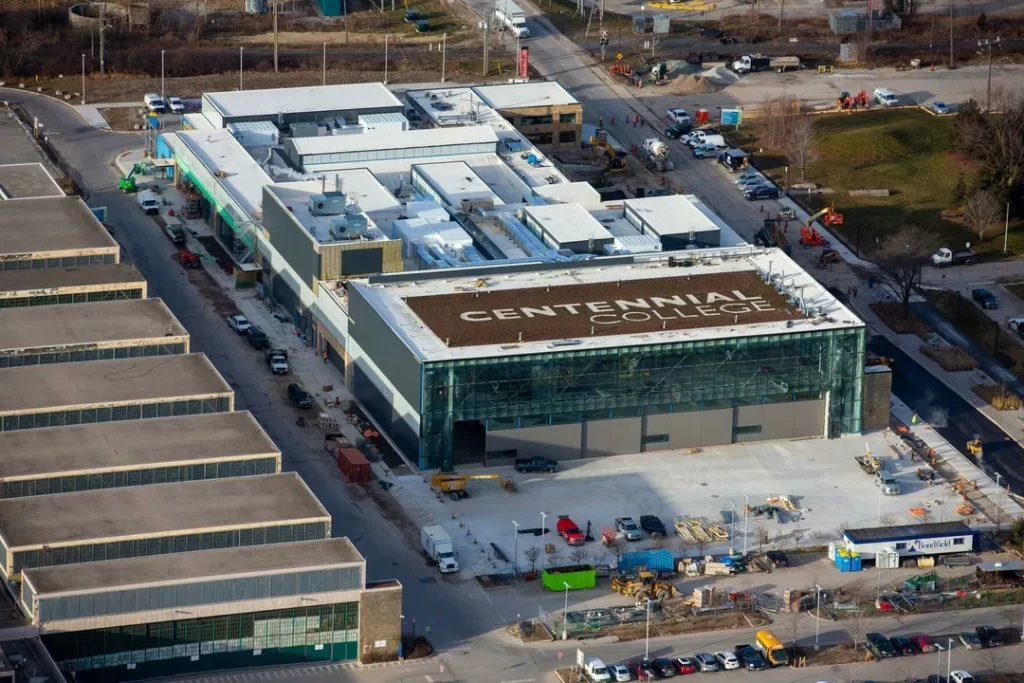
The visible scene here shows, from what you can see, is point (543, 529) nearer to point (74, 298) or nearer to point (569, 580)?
point (569, 580)

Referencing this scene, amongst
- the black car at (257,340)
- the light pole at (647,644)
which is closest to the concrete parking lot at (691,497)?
the light pole at (647,644)

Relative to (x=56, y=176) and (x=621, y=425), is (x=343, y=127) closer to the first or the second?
(x=56, y=176)

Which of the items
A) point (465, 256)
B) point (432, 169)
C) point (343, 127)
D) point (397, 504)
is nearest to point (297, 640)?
point (397, 504)

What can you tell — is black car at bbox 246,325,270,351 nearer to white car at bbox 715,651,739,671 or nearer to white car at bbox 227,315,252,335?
white car at bbox 227,315,252,335

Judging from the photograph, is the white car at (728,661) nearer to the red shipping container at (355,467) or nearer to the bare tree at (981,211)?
the red shipping container at (355,467)

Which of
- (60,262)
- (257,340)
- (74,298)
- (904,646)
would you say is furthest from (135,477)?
(904,646)

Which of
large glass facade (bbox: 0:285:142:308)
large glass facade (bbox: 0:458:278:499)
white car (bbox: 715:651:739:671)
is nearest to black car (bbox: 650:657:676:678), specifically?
white car (bbox: 715:651:739:671)
